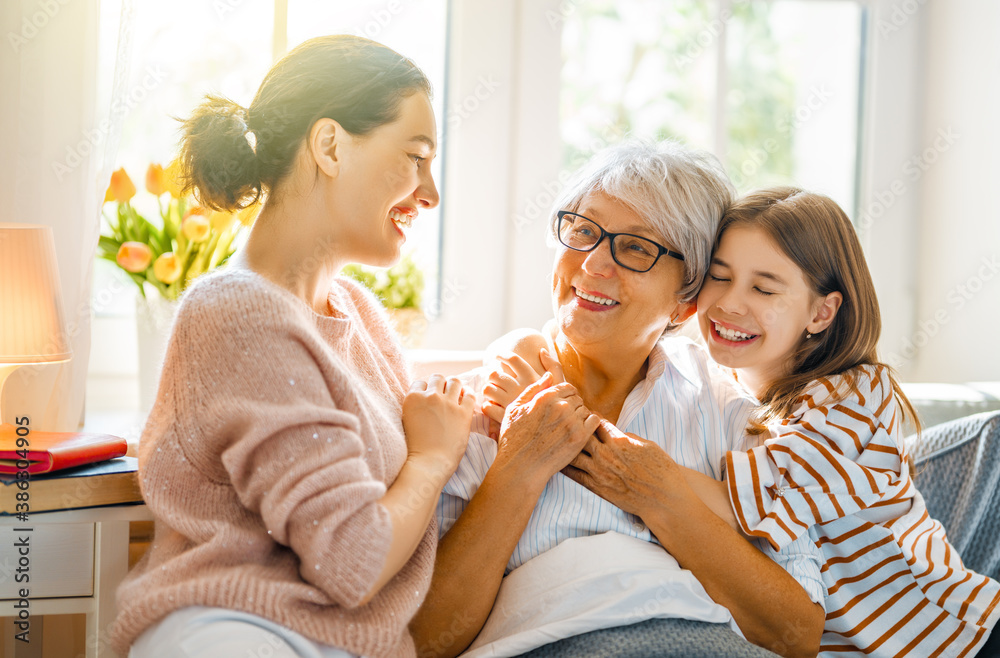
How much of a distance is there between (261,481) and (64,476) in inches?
17.6

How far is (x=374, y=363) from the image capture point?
1.32m

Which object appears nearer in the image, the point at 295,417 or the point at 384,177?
the point at 295,417

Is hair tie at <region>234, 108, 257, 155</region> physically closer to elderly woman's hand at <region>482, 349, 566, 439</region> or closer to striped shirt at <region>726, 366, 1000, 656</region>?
elderly woman's hand at <region>482, 349, 566, 439</region>

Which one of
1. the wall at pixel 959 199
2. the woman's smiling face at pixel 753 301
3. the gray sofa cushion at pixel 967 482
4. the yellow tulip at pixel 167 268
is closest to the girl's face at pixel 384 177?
the woman's smiling face at pixel 753 301

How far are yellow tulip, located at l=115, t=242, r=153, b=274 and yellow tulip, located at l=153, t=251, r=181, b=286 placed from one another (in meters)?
0.03

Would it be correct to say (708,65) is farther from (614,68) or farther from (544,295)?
(544,295)

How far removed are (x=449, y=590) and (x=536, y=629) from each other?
155 mm

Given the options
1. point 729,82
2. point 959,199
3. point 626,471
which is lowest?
point 626,471

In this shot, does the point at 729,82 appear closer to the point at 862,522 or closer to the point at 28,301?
the point at 862,522

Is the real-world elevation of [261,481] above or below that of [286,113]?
below

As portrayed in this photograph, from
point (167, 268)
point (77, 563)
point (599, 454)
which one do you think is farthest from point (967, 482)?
point (167, 268)

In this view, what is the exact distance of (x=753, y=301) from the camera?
149cm

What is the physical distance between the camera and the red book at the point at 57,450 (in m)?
1.21

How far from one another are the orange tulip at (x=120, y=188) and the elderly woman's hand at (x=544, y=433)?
3.73 feet
